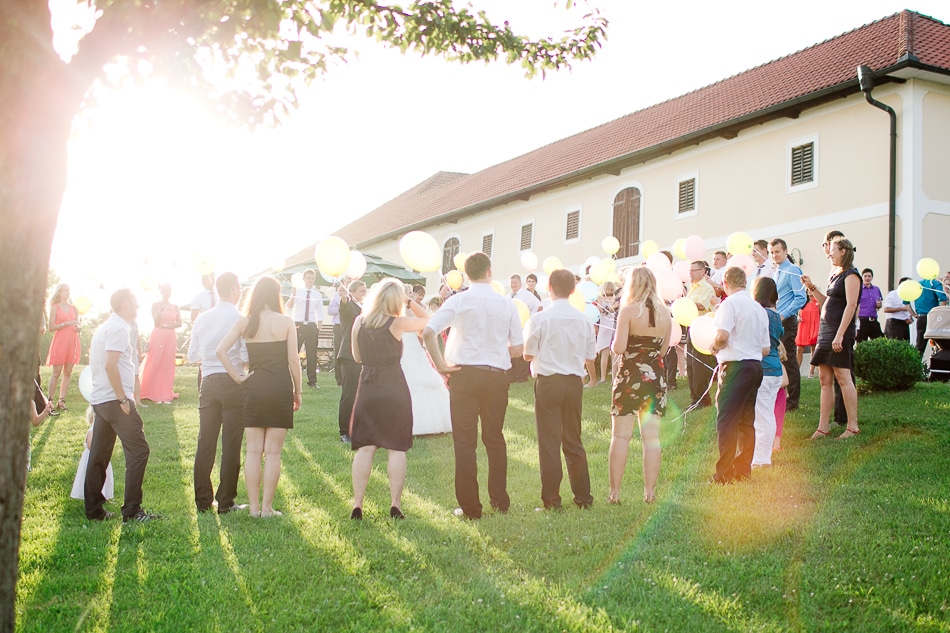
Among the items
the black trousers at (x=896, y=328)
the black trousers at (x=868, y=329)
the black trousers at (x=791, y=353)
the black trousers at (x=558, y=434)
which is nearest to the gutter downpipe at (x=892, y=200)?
the black trousers at (x=896, y=328)

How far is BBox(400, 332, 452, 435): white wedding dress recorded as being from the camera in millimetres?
9125

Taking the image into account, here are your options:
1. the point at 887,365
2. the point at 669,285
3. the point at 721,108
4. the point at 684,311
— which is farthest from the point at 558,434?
the point at 721,108

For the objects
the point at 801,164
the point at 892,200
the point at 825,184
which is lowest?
the point at 892,200

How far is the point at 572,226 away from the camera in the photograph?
2416 centimetres

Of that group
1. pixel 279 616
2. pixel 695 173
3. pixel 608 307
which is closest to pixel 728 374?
pixel 279 616

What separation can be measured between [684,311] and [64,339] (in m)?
9.13

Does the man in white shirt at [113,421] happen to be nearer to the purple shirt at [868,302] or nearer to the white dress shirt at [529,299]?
the white dress shirt at [529,299]

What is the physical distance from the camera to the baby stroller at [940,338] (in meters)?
11.2

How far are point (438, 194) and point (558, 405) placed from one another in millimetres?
32289

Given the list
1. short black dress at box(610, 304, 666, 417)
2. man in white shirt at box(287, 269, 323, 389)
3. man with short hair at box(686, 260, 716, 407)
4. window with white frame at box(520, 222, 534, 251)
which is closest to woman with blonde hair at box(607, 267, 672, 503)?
short black dress at box(610, 304, 666, 417)

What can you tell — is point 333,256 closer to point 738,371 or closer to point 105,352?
point 105,352

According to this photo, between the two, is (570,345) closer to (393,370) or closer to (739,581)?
(393,370)

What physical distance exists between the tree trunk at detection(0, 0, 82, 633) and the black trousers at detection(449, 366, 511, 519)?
3139 millimetres

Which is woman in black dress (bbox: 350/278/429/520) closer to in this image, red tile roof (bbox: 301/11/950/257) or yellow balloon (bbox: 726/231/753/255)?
yellow balloon (bbox: 726/231/753/255)
